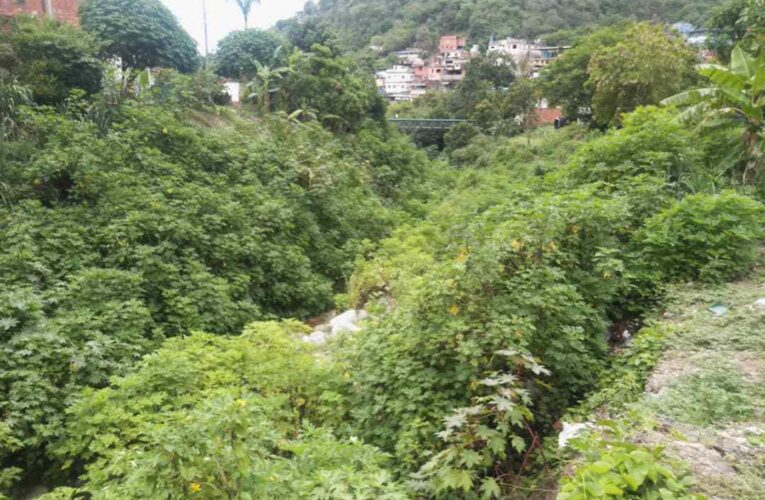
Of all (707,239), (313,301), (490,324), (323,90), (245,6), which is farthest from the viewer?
(245,6)

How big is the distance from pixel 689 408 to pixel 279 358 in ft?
11.0

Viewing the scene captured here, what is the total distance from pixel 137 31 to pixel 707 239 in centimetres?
1555

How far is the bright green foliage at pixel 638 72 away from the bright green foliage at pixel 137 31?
13329 mm

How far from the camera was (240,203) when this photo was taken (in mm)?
9445

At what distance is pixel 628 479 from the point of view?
7.21 ft

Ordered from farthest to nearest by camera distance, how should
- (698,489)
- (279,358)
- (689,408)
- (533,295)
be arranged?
(279,358) < (533,295) < (689,408) < (698,489)

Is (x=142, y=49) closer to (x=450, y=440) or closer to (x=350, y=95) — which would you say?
(x=350, y=95)

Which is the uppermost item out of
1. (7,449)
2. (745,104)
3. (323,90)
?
(323,90)

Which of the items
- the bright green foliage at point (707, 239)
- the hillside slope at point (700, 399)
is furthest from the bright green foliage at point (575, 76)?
the hillside slope at point (700, 399)

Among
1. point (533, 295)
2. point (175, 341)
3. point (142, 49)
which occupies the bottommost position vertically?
point (175, 341)

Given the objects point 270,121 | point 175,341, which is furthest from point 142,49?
point 175,341

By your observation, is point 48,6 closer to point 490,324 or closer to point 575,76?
point 575,76

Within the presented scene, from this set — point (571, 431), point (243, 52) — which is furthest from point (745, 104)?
point (243, 52)

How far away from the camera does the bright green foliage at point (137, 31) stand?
14.7 metres
